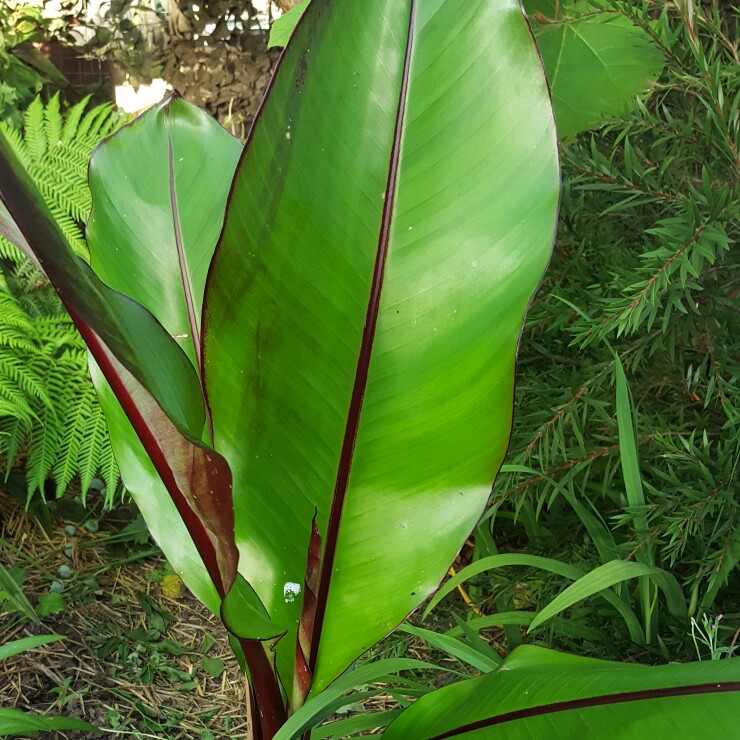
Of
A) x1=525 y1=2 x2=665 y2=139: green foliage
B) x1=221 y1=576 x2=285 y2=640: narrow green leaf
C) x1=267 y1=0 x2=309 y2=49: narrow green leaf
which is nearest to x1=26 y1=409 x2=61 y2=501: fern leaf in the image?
x1=267 y1=0 x2=309 y2=49: narrow green leaf

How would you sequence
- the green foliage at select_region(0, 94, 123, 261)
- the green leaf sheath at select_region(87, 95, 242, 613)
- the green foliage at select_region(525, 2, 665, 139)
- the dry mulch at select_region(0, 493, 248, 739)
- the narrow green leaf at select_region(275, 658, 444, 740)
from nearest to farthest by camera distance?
the narrow green leaf at select_region(275, 658, 444, 740), the green leaf sheath at select_region(87, 95, 242, 613), the green foliage at select_region(525, 2, 665, 139), the dry mulch at select_region(0, 493, 248, 739), the green foliage at select_region(0, 94, 123, 261)

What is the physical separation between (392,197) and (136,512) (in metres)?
1.01

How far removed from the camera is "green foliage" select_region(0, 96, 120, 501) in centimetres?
116

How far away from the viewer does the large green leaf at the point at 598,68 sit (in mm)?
764

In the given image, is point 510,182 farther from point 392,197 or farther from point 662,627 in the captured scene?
point 662,627

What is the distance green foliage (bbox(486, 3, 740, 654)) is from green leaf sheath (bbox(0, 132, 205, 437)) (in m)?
0.39

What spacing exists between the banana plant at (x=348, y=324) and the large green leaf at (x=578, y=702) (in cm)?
7

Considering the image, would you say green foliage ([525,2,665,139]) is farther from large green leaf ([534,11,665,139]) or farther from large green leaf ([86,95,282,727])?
large green leaf ([86,95,282,727])

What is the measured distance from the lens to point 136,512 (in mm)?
1274

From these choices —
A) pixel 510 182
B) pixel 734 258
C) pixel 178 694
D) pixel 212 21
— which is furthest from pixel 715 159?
pixel 212 21

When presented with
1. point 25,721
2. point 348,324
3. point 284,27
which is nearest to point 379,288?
point 348,324

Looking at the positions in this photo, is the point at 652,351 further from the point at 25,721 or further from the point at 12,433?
the point at 12,433

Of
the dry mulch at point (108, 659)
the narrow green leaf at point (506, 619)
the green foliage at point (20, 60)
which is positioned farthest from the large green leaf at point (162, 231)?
the green foliage at point (20, 60)

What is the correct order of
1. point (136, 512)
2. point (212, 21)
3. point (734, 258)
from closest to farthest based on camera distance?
point (734, 258) < point (136, 512) < point (212, 21)
